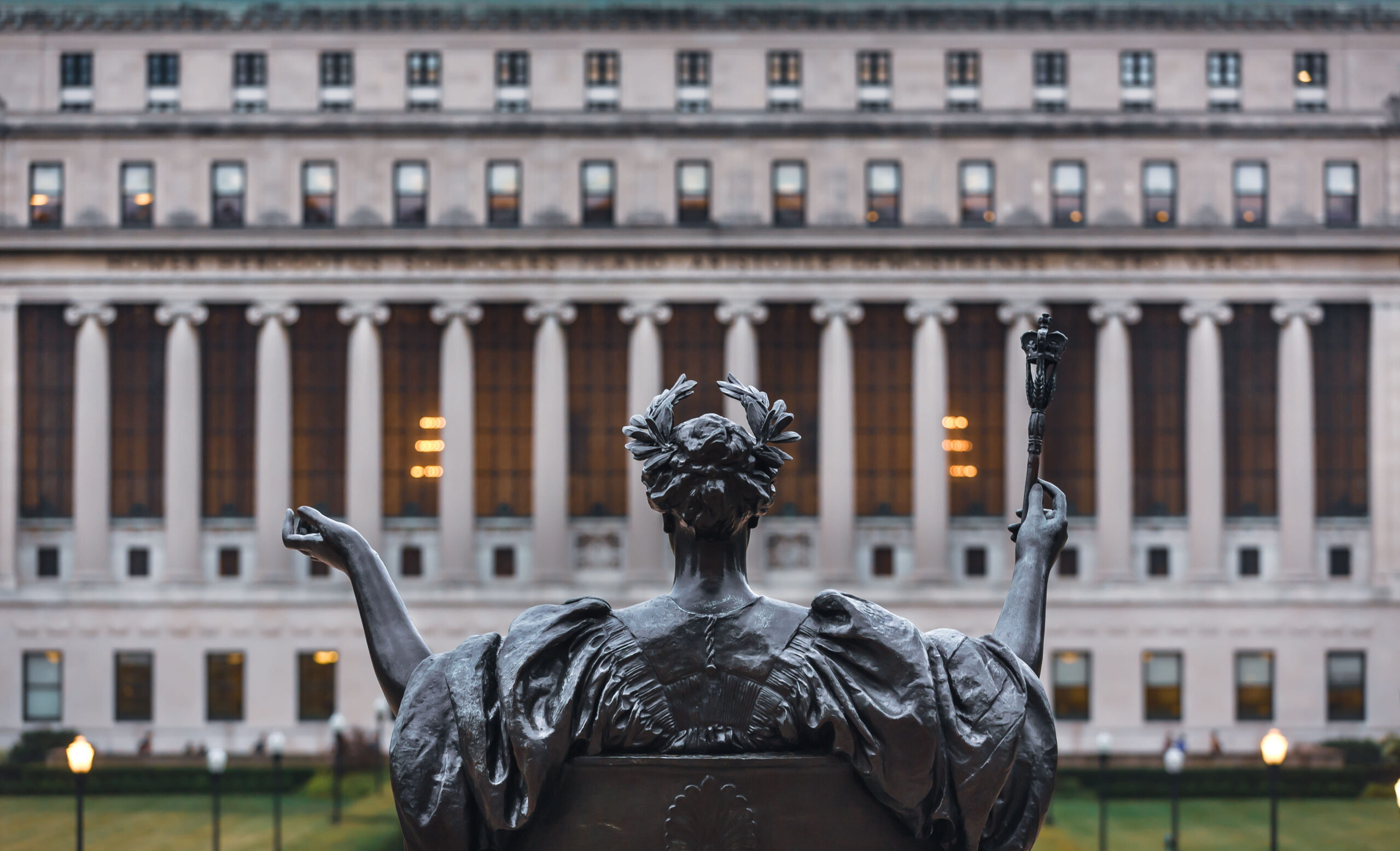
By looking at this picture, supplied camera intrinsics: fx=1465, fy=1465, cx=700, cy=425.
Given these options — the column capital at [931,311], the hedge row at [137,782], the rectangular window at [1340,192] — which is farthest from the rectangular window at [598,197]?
the rectangular window at [1340,192]

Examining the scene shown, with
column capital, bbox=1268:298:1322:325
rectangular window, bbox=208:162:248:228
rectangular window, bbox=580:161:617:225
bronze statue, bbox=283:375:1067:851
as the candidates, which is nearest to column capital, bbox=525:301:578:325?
rectangular window, bbox=580:161:617:225

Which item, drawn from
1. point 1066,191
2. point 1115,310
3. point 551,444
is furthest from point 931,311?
point 551,444

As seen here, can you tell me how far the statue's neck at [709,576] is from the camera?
5242mm

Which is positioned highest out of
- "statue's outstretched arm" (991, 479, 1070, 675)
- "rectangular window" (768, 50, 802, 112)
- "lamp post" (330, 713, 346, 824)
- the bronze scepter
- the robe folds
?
"rectangular window" (768, 50, 802, 112)

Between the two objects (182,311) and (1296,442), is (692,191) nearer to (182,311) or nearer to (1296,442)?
(182,311)

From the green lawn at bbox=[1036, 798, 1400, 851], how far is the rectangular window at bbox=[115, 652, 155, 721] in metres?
36.6

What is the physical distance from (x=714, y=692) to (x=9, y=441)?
205 ft

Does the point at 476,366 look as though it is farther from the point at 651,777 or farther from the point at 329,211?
the point at 651,777

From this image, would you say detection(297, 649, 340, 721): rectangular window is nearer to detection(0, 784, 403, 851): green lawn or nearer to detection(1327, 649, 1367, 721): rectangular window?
detection(0, 784, 403, 851): green lawn

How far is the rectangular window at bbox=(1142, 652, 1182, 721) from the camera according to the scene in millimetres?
59906

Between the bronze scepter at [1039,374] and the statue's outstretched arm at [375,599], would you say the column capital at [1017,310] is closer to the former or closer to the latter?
the bronze scepter at [1039,374]

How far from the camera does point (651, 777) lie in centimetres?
506

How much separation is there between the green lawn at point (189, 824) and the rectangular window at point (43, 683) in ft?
36.7

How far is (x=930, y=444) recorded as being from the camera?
59.6 m
